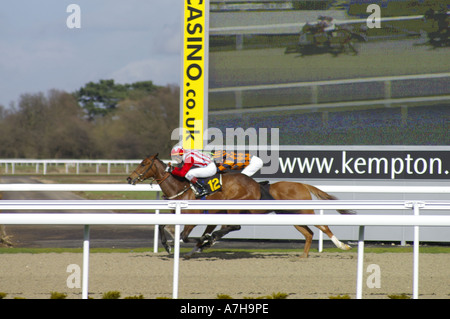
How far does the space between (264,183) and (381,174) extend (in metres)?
1.41

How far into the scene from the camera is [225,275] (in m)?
4.39

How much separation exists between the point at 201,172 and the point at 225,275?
69.4 inches

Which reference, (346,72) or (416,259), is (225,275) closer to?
(416,259)

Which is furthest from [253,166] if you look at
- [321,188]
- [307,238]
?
[307,238]

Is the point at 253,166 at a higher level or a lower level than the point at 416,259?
higher

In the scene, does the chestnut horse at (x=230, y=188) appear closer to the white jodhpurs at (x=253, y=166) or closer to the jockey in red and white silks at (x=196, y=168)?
the jockey in red and white silks at (x=196, y=168)

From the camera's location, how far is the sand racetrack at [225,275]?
3746 millimetres

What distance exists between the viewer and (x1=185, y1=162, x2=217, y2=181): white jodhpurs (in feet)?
19.7

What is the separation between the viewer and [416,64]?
6785 mm

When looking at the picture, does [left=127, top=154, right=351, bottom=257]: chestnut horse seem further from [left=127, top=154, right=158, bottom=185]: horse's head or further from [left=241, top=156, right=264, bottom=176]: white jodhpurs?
[left=241, top=156, right=264, bottom=176]: white jodhpurs

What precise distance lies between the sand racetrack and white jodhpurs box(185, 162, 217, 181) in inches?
28.8

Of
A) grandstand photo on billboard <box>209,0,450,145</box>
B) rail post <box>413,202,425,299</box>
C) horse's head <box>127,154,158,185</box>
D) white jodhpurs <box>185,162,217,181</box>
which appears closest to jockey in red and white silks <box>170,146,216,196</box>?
white jodhpurs <box>185,162,217,181</box>
